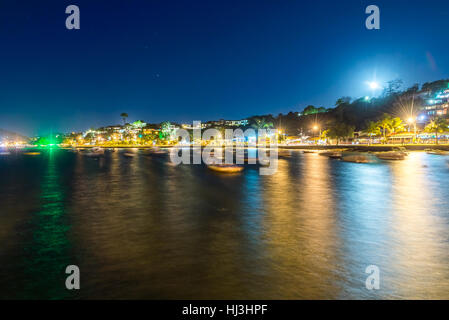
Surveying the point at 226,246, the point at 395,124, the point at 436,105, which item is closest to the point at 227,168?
the point at 226,246

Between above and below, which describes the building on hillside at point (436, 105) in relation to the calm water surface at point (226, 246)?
above

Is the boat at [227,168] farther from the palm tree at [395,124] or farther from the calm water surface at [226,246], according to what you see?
the palm tree at [395,124]

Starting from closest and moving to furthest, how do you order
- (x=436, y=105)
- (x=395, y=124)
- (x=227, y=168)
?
(x=227, y=168) → (x=395, y=124) → (x=436, y=105)

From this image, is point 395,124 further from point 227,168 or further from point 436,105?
point 227,168

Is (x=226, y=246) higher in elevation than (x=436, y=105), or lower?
lower

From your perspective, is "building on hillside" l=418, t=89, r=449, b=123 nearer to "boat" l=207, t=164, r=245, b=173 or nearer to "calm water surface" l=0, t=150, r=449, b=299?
"boat" l=207, t=164, r=245, b=173

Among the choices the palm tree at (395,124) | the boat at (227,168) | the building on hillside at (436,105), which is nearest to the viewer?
the boat at (227,168)

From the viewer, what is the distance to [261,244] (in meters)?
9.02

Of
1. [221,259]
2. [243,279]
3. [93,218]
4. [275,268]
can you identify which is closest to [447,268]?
[275,268]

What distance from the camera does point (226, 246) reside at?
8867mm

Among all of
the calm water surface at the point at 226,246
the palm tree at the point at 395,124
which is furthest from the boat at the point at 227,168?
the palm tree at the point at 395,124

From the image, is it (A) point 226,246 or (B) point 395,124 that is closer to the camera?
(A) point 226,246

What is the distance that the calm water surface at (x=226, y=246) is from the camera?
6.23 metres

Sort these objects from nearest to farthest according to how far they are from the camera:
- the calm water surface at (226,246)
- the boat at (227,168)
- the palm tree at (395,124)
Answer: the calm water surface at (226,246) < the boat at (227,168) < the palm tree at (395,124)
